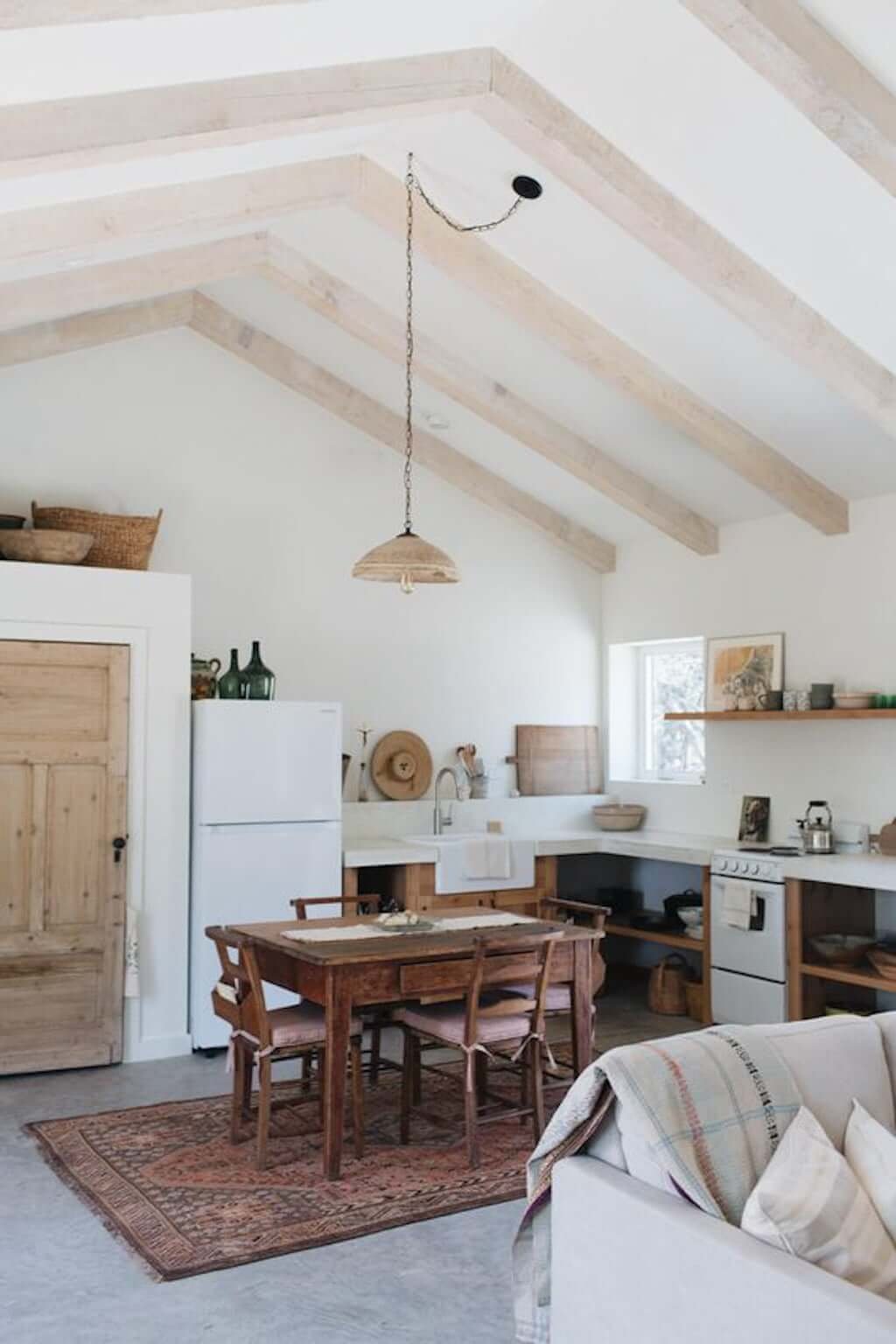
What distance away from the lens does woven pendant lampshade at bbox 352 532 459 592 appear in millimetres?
4852

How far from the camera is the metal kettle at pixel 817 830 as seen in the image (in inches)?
255

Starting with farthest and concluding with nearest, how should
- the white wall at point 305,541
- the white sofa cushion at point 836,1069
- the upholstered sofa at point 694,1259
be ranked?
the white wall at point 305,541
the white sofa cushion at point 836,1069
the upholstered sofa at point 694,1259

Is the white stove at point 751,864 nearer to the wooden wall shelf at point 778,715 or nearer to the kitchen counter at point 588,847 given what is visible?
the kitchen counter at point 588,847

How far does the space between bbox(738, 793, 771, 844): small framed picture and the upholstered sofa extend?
13.7ft

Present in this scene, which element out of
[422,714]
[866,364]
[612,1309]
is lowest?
[612,1309]

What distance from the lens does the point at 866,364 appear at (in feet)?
16.9

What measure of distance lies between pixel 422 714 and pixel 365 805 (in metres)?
0.71

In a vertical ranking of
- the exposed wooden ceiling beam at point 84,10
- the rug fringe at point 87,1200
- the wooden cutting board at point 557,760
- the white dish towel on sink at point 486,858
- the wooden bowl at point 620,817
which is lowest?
the rug fringe at point 87,1200

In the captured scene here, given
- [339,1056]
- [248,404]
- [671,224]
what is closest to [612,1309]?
[339,1056]

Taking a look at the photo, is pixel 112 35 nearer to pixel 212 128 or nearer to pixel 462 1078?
pixel 212 128

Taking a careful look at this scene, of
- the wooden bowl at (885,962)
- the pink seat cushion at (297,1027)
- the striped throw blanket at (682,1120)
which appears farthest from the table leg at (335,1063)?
the wooden bowl at (885,962)

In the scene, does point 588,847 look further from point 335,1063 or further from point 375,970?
point 335,1063

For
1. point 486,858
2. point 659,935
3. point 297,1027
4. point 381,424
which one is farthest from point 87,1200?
point 381,424

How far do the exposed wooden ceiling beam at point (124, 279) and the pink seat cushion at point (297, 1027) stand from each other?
10.3 ft
